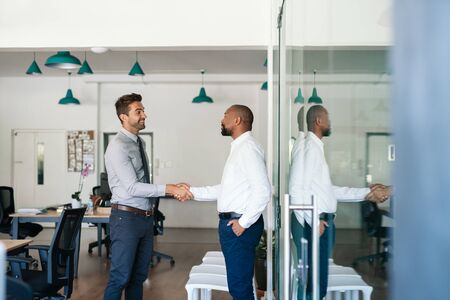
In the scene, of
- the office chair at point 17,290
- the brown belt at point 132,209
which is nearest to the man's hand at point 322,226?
the office chair at point 17,290

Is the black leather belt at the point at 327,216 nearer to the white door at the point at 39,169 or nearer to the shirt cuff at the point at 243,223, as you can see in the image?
the shirt cuff at the point at 243,223

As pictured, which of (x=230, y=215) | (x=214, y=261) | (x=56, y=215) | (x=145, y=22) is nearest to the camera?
(x=230, y=215)

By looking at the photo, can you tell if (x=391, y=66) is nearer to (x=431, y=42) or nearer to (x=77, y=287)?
(x=431, y=42)

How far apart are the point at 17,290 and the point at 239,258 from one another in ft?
5.79

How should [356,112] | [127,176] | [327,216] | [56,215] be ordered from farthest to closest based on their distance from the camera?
[56,215] → [127,176] → [327,216] → [356,112]

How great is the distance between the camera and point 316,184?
152cm

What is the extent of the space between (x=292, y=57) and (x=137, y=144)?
1823 mm

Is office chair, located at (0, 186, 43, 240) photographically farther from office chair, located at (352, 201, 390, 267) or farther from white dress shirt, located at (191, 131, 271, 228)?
office chair, located at (352, 201, 390, 267)

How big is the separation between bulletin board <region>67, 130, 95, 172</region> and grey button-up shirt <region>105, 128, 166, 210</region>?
7.79m

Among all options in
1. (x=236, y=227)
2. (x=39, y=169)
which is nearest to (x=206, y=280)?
(x=236, y=227)

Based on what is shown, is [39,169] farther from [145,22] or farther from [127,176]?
[127,176]

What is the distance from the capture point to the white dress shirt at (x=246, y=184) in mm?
3297

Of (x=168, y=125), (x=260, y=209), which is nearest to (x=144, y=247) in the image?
(x=260, y=209)

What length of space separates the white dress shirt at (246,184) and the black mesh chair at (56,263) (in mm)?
1336
